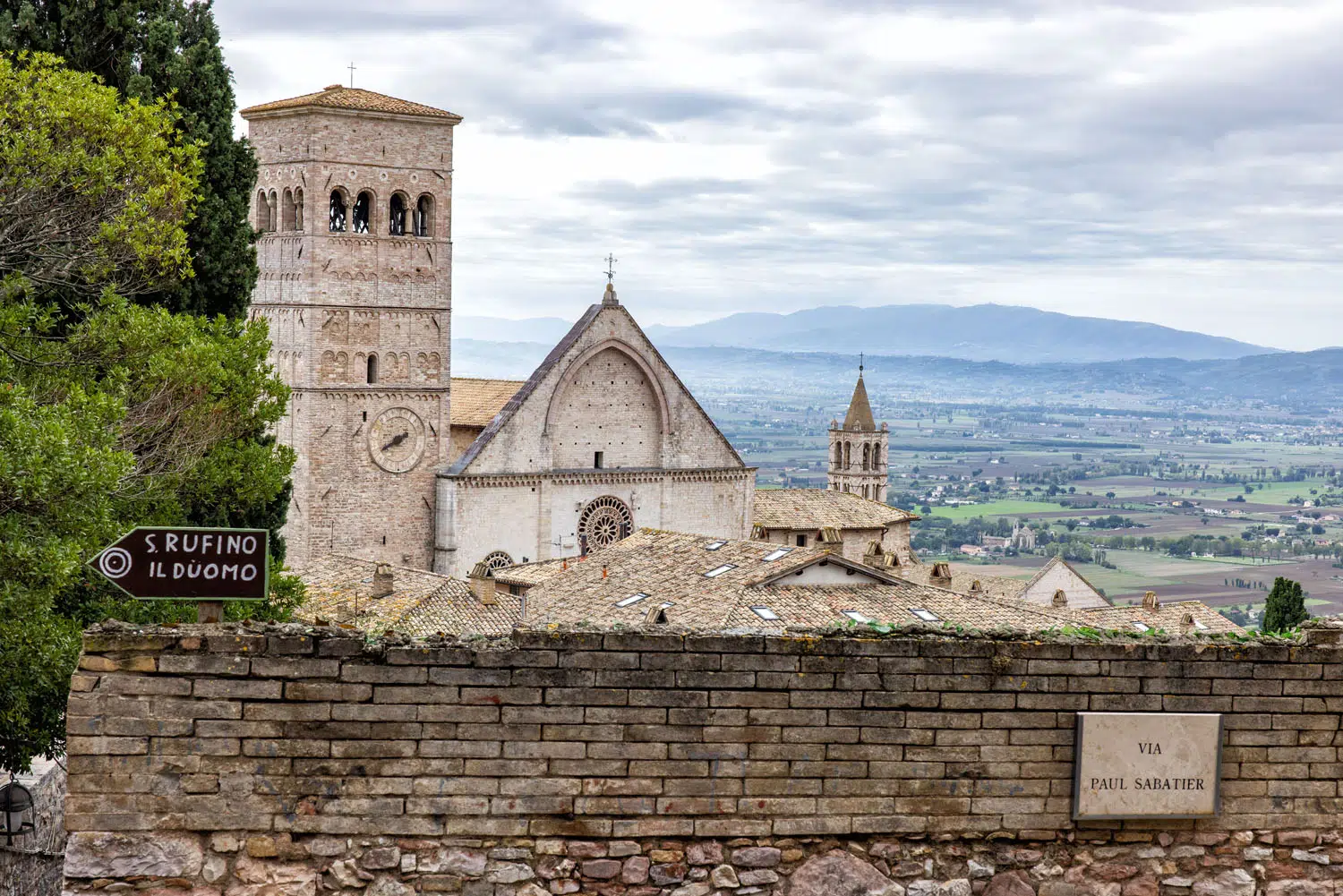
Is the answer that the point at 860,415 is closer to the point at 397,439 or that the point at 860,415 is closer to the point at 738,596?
the point at 397,439

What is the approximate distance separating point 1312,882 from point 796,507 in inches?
2095

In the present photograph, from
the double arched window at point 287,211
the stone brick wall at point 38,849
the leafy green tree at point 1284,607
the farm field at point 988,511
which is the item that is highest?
the double arched window at point 287,211

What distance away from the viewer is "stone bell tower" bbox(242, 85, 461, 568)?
51.9 meters

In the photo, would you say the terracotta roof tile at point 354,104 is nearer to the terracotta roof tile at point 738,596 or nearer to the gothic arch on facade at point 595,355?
the gothic arch on facade at point 595,355

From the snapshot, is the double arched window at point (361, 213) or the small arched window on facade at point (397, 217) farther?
the small arched window on facade at point (397, 217)

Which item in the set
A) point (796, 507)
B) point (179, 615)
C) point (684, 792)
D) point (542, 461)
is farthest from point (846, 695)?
point (796, 507)

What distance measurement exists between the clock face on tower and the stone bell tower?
0.04m

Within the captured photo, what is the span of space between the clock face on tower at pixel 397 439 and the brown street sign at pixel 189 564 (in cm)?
4433

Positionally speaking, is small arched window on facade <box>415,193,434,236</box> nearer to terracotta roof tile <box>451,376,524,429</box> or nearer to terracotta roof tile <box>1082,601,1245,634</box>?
terracotta roof tile <box>451,376,524,429</box>

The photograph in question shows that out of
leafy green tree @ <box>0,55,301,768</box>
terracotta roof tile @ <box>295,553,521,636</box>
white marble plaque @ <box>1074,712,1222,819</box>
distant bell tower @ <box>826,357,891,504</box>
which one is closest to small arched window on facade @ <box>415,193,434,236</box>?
terracotta roof tile @ <box>295,553,521,636</box>

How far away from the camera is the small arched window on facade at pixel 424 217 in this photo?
5369 cm

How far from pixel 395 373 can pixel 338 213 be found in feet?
17.0

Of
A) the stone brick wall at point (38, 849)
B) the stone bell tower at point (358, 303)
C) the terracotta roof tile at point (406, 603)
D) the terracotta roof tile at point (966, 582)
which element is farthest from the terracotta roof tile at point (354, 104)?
the stone brick wall at point (38, 849)

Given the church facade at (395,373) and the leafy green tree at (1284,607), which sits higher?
the church facade at (395,373)
